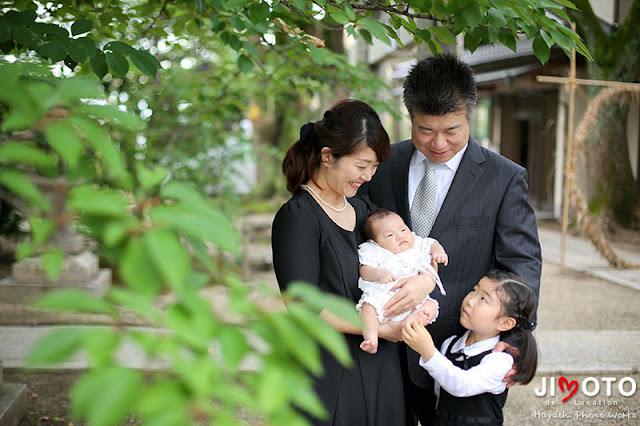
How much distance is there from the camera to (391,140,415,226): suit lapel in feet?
8.11

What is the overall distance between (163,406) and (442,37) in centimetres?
197

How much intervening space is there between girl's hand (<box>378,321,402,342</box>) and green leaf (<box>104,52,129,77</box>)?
1.39 meters

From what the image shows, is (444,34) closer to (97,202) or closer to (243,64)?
(243,64)

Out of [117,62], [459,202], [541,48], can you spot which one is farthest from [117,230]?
[541,48]

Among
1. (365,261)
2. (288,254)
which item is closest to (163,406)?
(288,254)

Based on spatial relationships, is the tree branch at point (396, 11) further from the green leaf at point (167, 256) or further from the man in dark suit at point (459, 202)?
the green leaf at point (167, 256)

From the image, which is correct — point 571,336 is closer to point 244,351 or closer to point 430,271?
point 430,271

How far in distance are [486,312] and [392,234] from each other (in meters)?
0.45

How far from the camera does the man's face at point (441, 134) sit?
2.27 meters

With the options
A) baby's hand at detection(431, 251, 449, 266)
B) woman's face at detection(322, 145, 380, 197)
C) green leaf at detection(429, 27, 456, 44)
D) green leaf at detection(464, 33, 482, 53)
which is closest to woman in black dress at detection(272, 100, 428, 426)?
woman's face at detection(322, 145, 380, 197)

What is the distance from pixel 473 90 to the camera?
2.30 metres

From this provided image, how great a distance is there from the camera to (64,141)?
83 cm

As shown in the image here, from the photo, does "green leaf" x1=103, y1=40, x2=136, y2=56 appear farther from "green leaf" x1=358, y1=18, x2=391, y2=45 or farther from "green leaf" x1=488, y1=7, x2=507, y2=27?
"green leaf" x1=488, y1=7, x2=507, y2=27

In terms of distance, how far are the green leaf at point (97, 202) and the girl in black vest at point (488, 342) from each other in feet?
4.66
